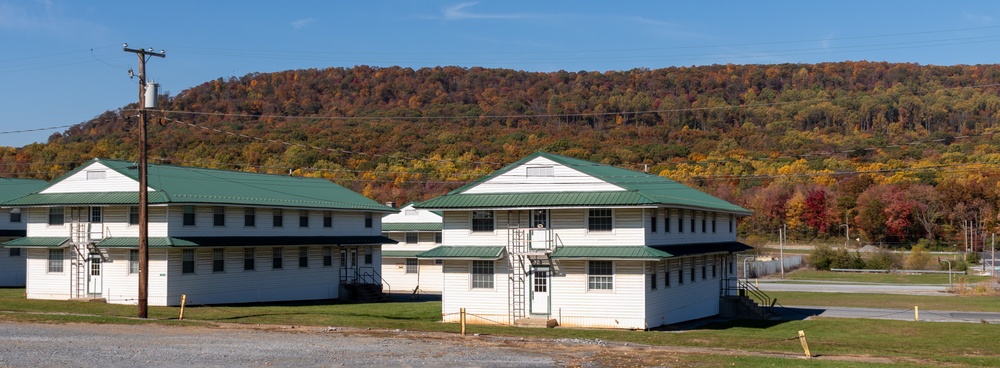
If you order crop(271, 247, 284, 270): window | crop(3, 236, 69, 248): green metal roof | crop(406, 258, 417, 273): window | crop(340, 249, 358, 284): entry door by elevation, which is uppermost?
crop(3, 236, 69, 248): green metal roof

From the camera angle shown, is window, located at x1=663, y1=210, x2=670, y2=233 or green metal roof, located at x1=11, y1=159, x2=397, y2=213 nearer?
window, located at x1=663, y1=210, x2=670, y2=233

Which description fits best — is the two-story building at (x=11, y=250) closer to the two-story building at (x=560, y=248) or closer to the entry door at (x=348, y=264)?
the entry door at (x=348, y=264)

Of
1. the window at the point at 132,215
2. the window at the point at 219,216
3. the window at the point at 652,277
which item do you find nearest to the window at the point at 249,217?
the window at the point at 219,216

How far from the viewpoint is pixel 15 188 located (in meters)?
61.7

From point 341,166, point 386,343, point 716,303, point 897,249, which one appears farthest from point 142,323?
point 897,249

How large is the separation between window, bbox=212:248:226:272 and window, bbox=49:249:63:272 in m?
8.29

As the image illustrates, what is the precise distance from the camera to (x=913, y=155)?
133125mm

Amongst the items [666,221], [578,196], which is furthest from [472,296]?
[666,221]

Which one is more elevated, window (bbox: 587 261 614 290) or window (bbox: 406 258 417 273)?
window (bbox: 587 261 614 290)

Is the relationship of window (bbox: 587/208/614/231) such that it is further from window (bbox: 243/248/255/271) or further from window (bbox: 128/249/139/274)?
window (bbox: 128/249/139/274)

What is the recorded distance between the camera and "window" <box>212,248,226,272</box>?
47.3 metres

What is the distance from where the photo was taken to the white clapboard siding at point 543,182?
39188mm

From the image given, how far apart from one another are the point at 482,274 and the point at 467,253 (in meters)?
1.31

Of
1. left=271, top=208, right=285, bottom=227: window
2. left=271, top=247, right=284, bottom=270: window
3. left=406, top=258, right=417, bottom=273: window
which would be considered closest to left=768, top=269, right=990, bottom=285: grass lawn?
left=406, top=258, right=417, bottom=273: window
